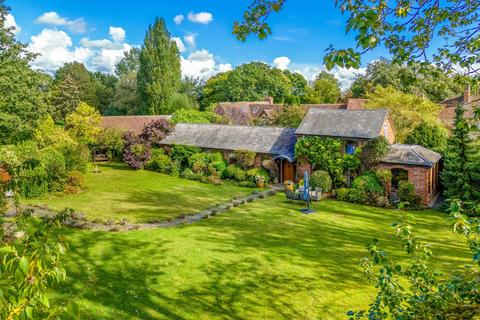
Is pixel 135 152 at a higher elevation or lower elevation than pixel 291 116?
lower

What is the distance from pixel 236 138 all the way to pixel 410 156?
581 inches

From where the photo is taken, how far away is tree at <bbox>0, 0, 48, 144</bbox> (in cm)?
2780

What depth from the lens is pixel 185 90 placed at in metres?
73.1

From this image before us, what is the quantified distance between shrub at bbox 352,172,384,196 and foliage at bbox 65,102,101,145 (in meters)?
25.4

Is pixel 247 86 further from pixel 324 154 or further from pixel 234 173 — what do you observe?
pixel 324 154

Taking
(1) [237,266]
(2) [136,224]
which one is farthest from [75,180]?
(1) [237,266]

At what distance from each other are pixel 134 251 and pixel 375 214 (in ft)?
46.6

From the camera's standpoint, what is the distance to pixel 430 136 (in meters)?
28.2

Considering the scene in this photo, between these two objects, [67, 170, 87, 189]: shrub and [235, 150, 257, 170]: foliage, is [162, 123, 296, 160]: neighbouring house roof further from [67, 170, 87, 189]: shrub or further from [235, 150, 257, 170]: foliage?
[67, 170, 87, 189]: shrub

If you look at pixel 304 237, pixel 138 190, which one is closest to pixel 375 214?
pixel 304 237

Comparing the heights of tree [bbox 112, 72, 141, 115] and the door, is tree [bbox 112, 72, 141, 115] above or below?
above

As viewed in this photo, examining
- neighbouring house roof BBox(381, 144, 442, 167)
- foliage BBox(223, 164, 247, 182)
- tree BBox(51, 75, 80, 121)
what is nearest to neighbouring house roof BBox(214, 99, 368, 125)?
foliage BBox(223, 164, 247, 182)

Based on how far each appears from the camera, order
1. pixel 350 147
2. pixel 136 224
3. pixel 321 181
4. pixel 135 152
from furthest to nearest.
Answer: pixel 135 152, pixel 350 147, pixel 321 181, pixel 136 224

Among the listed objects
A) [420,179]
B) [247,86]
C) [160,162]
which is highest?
[247,86]
